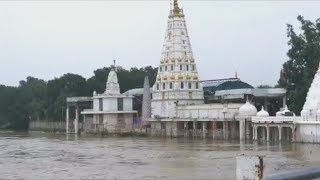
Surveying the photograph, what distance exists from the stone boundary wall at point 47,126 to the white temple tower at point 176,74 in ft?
80.2

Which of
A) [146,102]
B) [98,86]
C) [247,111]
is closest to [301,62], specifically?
Answer: [247,111]

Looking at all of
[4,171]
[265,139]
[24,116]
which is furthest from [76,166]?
[24,116]

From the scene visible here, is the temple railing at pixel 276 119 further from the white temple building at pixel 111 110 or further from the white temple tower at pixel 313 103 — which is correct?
the white temple building at pixel 111 110

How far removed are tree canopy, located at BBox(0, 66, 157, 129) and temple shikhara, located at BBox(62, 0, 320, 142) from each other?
6.84m

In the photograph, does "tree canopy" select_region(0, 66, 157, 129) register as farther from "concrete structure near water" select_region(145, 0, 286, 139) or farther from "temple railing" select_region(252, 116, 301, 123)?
"temple railing" select_region(252, 116, 301, 123)

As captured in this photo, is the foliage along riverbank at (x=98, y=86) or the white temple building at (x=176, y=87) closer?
the foliage along riverbank at (x=98, y=86)

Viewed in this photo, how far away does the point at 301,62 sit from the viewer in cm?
5800

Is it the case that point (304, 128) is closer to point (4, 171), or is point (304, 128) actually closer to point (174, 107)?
point (174, 107)

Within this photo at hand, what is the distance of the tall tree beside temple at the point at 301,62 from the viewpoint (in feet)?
186

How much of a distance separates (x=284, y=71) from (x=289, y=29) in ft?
14.4

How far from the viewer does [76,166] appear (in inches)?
1149

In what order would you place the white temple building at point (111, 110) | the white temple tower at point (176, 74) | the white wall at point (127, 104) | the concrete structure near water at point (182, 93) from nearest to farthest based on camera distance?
the concrete structure near water at point (182, 93)
the white temple tower at point (176, 74)
the white temple building at point (111, 110)
the white wall at point (127, 104)

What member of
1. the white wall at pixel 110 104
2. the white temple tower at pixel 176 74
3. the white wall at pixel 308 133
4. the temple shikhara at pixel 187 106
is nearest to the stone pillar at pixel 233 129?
the temple shikhara at pixel 187 106

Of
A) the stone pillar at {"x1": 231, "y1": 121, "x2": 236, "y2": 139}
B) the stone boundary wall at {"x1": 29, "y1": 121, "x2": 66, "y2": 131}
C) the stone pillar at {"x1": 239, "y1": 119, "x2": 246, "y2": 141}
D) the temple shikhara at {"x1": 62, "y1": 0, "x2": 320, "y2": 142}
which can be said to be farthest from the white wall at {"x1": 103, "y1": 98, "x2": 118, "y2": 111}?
the stone pillar at {"x1": 239, "y1": 119, "x2": 246, "y2": 141}
